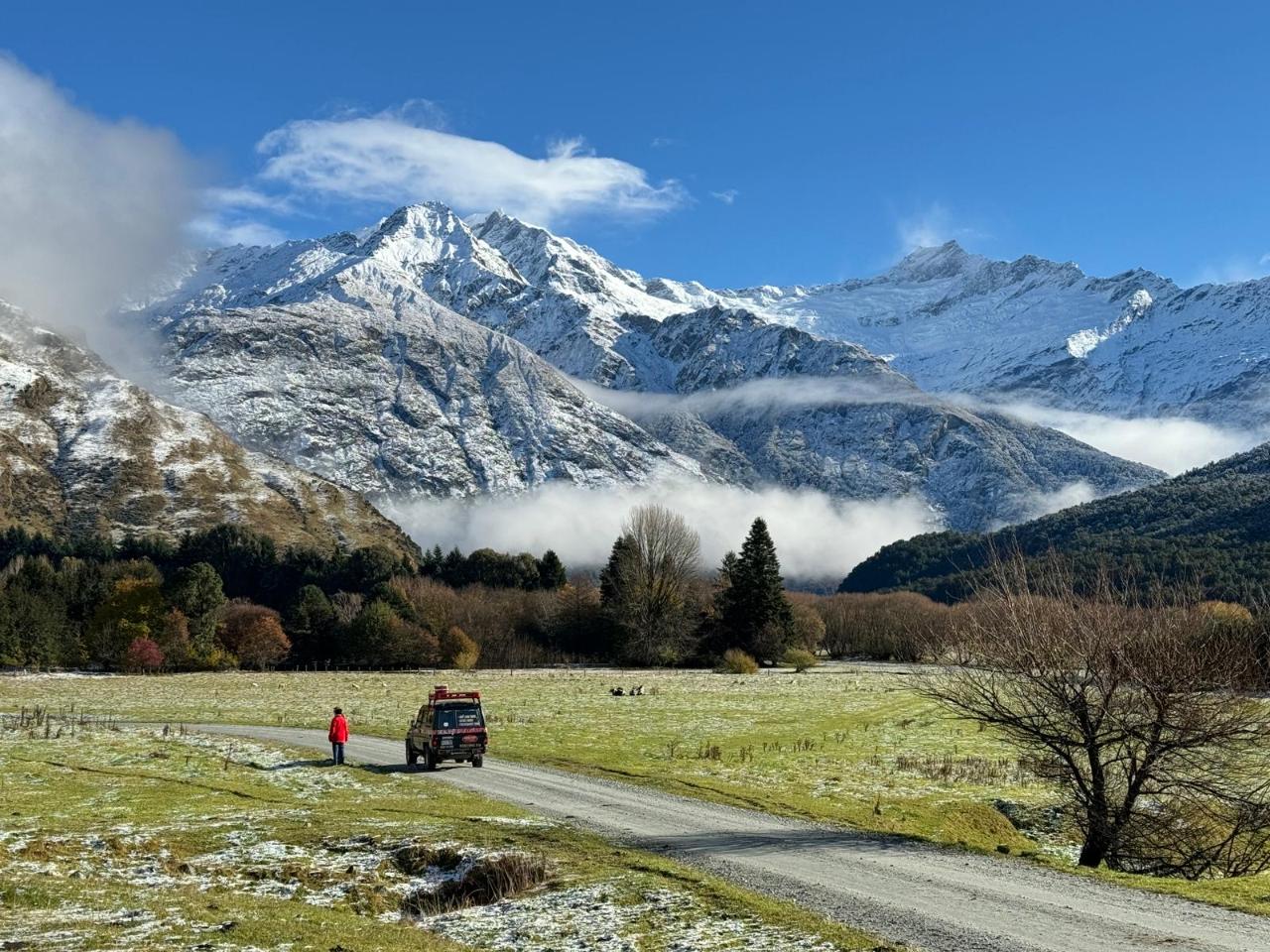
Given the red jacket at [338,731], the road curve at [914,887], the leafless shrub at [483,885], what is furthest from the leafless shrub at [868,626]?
the leafless shrub at [483,885]

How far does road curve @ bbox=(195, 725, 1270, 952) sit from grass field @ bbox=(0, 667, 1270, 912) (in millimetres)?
1726

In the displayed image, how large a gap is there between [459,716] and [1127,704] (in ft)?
76.0

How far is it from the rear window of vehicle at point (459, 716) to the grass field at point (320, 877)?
13.3ft

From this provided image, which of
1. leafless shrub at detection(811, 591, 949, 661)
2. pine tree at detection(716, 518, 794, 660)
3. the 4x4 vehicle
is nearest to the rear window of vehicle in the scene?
the 4x4 vehicle

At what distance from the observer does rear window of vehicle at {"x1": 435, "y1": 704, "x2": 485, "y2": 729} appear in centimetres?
3797

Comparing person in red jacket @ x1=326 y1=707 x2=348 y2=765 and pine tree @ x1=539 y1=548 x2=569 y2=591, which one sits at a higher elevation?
pine tree @ x1=539 y1=548 x2=569 y2=591

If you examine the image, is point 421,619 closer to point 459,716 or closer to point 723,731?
point 723,731

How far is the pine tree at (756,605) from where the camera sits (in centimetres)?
12769

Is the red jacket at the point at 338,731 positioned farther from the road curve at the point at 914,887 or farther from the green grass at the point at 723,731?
the road curve at the point at 914,887

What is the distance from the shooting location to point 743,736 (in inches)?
1919

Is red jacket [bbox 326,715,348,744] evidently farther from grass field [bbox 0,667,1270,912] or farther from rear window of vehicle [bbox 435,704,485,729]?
grass field [bbox 0,667,1270,912]

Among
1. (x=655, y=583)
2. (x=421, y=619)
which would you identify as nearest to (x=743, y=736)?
(x=655, y=583)

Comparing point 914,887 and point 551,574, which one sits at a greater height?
point 551,574

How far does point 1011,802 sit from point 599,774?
13.5 meters
